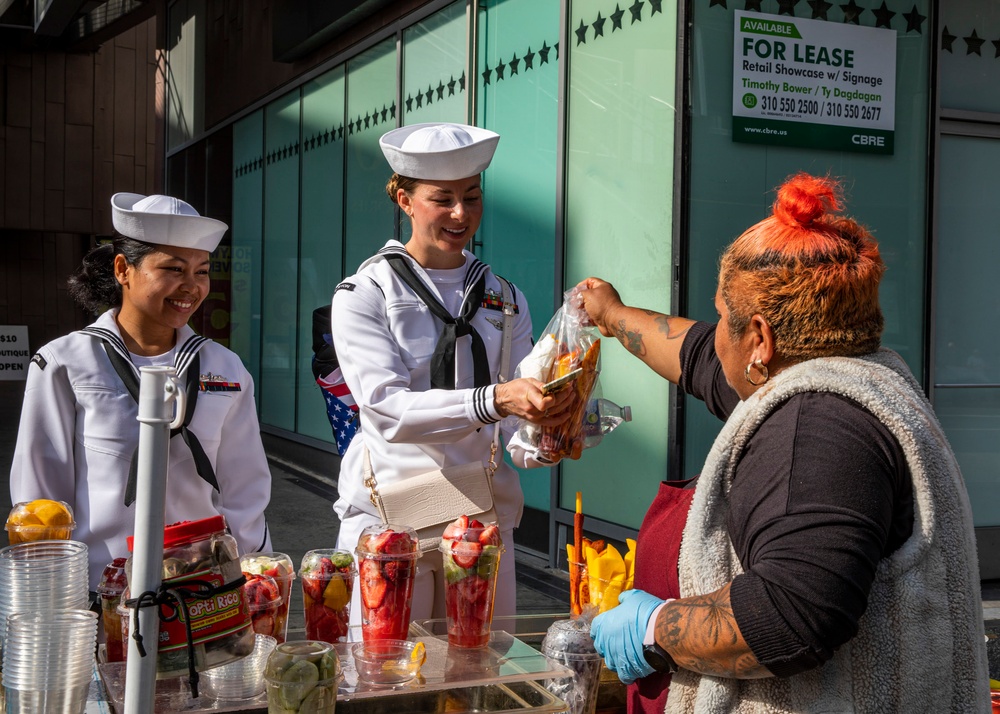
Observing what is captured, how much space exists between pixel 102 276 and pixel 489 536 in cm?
149

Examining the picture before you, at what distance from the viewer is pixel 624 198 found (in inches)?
240

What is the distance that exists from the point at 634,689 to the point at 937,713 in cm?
61

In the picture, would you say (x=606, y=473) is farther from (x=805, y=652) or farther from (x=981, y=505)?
(x=805, y=652)

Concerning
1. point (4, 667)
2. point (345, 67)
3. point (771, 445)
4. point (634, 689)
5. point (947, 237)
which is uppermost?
point (345, 67)

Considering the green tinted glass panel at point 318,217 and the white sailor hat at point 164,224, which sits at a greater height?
the green tinted glass panel at point 318,217

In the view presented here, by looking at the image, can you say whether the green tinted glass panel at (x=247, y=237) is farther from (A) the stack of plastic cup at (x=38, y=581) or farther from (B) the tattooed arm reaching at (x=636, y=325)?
(A) the stack of plastic cup at (x=38, y=581)

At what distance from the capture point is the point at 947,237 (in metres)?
→ 6.32

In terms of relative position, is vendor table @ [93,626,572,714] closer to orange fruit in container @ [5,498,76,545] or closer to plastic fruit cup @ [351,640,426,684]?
plastic fruit cup @ [351,640,426,684]

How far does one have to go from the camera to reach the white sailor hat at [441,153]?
2.84 meters

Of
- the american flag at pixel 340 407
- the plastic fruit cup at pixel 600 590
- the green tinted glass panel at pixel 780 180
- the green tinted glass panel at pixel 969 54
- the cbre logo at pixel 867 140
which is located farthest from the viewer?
the green tinted glass panel at pixel 969 54

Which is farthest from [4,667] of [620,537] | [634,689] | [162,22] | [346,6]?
[162,22]

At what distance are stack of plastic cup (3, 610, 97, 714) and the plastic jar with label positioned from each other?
0.14m

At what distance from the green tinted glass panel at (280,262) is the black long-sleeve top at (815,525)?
968cm

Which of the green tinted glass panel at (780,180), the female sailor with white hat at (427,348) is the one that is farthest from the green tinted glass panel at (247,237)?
the female sailor with white hat at (427,348)
